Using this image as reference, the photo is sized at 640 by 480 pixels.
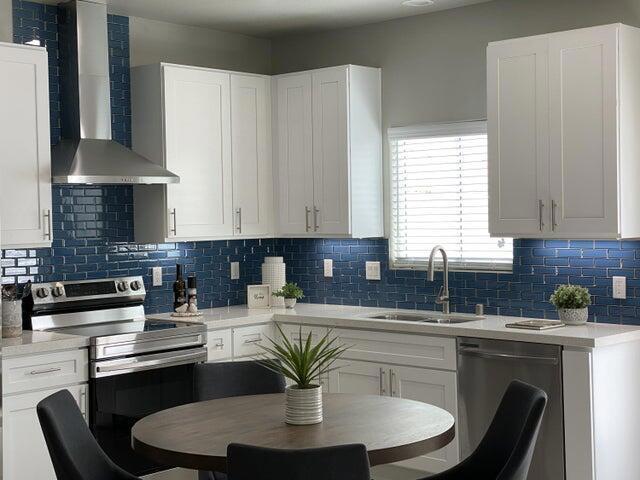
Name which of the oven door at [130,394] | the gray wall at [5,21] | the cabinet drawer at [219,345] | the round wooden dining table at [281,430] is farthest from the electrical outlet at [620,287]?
the gray wall at [5,21]

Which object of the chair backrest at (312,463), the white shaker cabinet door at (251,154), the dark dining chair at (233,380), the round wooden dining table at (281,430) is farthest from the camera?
the white shaker cabinet door at (251,154)

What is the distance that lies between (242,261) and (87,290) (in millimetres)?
1346

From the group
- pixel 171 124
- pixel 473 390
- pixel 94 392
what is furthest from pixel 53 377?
pixel 473 390

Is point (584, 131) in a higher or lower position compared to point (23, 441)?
higher

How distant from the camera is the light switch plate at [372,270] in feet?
19.5

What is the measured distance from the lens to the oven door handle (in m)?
4.65

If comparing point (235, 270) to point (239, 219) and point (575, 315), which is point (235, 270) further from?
point (575, 315)

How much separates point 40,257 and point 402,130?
2262mm

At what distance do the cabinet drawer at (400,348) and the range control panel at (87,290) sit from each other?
1.23 metres

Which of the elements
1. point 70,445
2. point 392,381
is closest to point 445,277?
point 392,381

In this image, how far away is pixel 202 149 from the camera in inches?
223

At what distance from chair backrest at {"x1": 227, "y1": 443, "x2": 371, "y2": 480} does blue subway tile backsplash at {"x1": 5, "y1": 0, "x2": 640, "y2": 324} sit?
8.93ft

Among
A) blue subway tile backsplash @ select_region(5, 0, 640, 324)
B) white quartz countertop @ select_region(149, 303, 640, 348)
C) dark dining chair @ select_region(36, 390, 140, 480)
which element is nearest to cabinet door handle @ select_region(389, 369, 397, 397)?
white quartz countertop @ select_region(149, 303, 640, 348)

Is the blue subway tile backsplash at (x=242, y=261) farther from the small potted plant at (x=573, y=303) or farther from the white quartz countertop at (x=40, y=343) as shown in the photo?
the white quartz countertop at (x=40, y=343)
